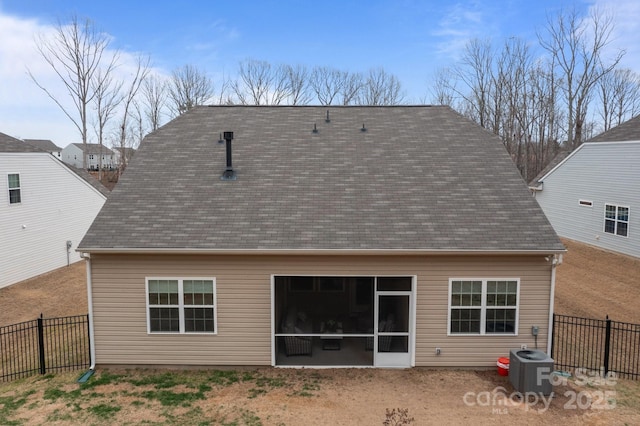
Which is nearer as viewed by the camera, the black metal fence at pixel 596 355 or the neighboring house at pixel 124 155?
the black metal fence at pixel 596 355

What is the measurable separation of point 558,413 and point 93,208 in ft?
77.3

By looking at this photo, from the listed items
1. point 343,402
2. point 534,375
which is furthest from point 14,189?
point 534,375

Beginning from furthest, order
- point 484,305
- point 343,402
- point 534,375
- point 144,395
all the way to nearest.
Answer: point 484,305, point 144,395, point 534,375, point 343,402

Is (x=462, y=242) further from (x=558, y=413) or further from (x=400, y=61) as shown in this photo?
(x=400, y=61)

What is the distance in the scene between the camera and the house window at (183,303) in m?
9.80

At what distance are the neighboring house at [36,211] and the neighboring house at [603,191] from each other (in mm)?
26957

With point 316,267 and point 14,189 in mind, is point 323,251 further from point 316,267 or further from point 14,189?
point 14,189

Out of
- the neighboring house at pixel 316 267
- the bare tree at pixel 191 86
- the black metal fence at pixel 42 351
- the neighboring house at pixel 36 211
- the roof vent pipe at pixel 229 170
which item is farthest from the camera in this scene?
the bare tree at pixel 191 86

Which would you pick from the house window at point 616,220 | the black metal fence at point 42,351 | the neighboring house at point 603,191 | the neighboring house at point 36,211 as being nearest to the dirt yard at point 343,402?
the black metal fence at point 42,351

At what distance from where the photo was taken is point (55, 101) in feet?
116

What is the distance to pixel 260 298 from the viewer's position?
977 cm

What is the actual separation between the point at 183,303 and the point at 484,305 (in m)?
6.93

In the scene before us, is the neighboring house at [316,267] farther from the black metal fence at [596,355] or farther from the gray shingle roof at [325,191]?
the black metal fence at [596,355]

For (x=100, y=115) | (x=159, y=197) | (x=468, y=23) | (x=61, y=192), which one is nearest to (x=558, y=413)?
(x=159, y=197)
